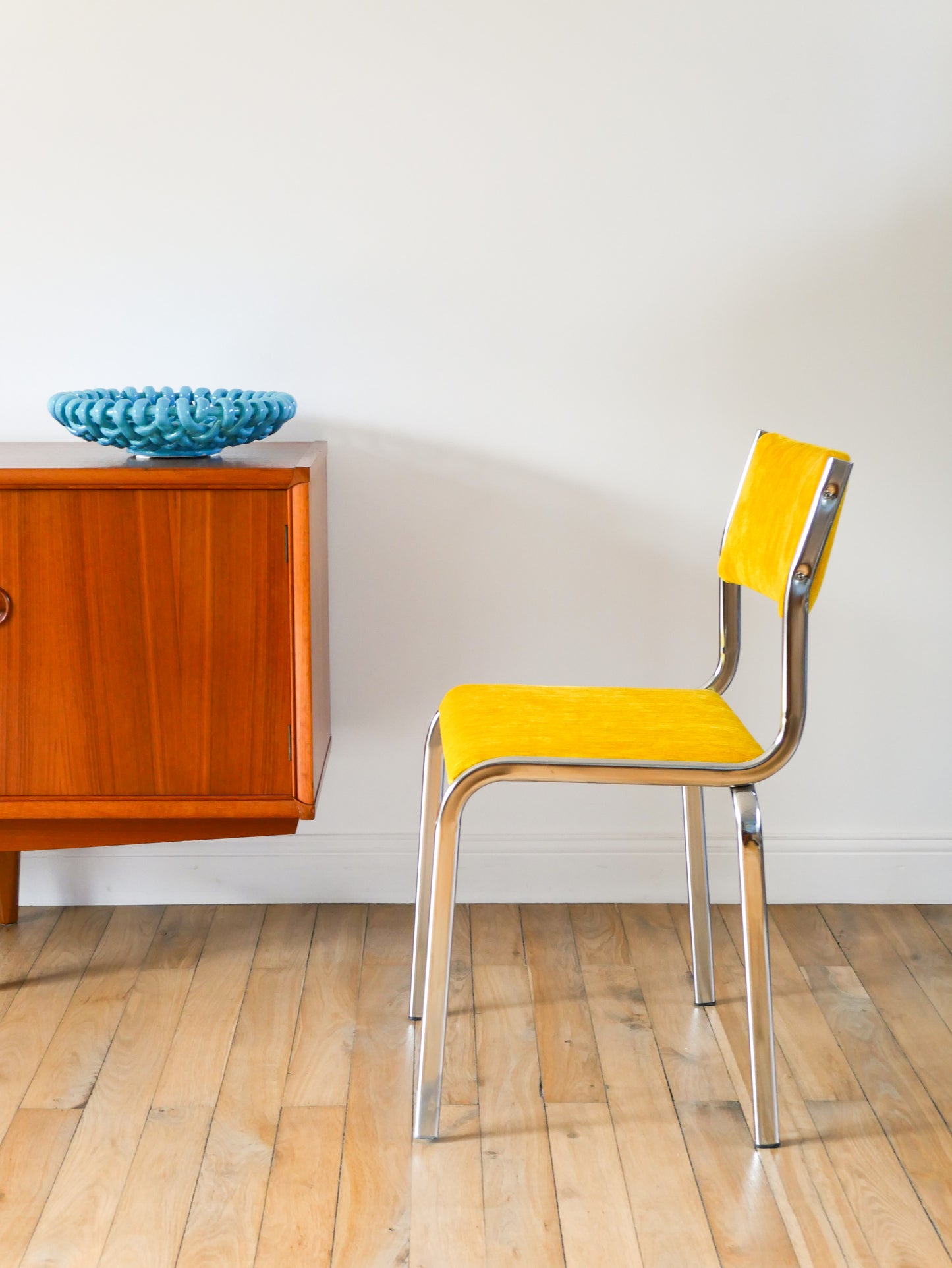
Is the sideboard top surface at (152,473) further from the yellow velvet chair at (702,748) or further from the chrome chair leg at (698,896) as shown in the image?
the chrome chair leg at (698,896)

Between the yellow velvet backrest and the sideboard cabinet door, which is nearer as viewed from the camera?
the yellow velvet backrest

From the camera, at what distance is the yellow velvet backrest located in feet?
4.77

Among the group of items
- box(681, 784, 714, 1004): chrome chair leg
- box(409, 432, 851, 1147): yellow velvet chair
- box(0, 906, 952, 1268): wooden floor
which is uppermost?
box(409, 432, 851, 1147): yellow velvet chair

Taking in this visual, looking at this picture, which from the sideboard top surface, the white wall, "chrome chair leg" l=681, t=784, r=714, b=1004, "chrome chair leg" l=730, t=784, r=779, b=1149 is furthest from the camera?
the white wall

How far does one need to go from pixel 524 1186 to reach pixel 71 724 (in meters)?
0.90

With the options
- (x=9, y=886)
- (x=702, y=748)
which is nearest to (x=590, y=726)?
(x=702, y=748)

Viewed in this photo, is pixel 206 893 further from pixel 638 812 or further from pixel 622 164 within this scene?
pixel 622 164

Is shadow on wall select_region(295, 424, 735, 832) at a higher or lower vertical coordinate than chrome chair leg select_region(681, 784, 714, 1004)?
Answer: higher

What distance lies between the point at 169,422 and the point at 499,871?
1.04 meters

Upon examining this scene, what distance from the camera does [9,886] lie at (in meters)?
2.04

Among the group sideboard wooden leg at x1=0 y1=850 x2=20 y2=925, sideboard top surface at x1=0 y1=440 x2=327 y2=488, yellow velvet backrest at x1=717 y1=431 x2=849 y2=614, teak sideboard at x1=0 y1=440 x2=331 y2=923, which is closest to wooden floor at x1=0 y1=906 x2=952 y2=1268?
sideboard wooden leg at x1=0 y1=850 x2=20 y2=925

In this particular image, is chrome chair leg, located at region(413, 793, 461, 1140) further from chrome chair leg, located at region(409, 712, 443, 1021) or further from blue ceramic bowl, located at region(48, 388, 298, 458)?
blue ceramic bowl, located at region(48, 388, 298, 458)

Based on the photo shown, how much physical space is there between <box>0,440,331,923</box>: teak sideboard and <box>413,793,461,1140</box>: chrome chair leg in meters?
0.35

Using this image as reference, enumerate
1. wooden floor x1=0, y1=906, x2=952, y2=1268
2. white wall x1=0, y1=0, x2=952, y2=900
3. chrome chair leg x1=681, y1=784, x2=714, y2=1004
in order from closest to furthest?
1. wooden floor x1=0, y1=906, x2=952, y2=1268
2. chrome chair leg x1=681, y1=784, x2=714, y2=1004
3. white wall x1=0, y1=0, x2=952, y2=900
